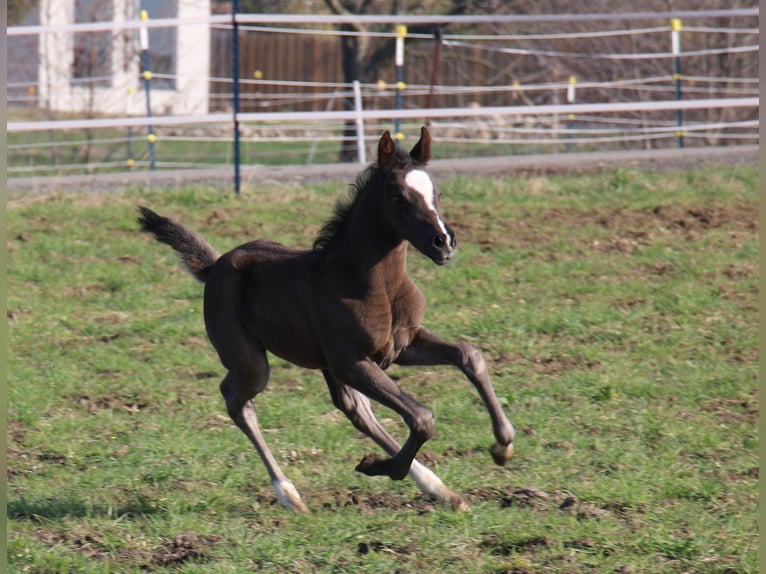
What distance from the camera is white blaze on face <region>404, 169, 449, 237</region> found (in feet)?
14.3

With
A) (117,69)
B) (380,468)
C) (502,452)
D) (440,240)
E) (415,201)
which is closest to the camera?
(440,240)

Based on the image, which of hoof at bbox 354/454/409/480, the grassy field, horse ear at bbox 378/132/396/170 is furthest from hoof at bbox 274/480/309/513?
horse ear at bbox 378/132/396/170

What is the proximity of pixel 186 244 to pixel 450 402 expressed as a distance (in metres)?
2.00

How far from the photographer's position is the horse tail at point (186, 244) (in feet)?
17.6

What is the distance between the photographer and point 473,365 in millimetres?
4688

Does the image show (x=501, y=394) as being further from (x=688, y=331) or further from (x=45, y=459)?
(x=45, y=459)

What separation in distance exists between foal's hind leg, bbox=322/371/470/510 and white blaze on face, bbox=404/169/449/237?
Answer: 114 cm

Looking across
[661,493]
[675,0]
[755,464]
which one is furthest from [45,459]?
[675,0]

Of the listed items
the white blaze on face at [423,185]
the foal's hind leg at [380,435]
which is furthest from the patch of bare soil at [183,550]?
the white blaze on face at [423,185]

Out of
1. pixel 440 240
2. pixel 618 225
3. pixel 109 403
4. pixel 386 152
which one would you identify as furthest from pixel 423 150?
pixel 618 225

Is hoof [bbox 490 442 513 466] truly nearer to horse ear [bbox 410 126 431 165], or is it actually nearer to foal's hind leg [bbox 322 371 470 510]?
foal's hind leg [bbox 322 371 470 510]

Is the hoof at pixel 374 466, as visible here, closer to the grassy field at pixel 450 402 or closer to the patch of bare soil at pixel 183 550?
the grassy field at pixel 450 402

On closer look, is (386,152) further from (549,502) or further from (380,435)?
(549,502)

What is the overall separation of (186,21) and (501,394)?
6.56 metres
